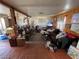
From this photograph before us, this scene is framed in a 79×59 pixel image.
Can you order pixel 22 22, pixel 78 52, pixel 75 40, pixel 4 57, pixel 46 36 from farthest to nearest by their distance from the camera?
pixel 22 22, pixel 46 36, pixel 75 40, pixel 4 57, pixel 78 52

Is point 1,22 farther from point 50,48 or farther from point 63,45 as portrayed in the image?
point 63,45

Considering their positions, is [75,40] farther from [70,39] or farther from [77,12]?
[77,12]

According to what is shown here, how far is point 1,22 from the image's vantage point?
7.32 meters

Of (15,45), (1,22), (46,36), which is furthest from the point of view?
(1,22)

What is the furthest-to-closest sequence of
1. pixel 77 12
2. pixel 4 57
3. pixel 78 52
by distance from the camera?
pixel 77 12
pixel 4 57
pixel 78 52

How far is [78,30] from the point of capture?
3.74 metres

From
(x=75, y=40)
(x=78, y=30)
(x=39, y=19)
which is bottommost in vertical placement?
(x=75, y=40)

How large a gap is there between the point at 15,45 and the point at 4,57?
1.31 m

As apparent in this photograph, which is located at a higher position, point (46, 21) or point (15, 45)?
point (46, 21)

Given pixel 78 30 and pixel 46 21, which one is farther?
pixel 46 21

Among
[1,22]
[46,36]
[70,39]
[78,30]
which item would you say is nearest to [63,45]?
[70,39]

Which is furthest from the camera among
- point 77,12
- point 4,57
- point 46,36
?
point 46,36

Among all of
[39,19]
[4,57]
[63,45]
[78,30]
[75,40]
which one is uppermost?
[39,19]

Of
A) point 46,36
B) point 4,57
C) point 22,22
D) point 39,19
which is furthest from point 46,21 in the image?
point 4,57
